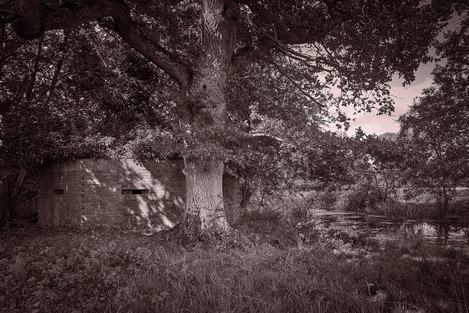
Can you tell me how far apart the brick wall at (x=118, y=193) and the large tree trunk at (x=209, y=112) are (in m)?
2.34

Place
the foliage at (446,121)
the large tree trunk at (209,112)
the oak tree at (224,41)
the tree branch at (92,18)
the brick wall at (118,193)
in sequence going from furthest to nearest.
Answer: the foliage at (446,121) → the brick wall at (118,193) → the large tree trunk at (209,112) → the oak tree at (224,41) → the tree branch at (92,18)

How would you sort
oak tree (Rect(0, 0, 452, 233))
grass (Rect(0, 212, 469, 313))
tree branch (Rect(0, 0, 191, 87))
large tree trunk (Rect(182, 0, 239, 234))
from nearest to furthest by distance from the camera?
grass (Rect(0, 212, 469, 313)), tree branch (Rect(0, 0, 191, 87)), oak tree (Rect(0, 0, 452, 233)), large tree trunk (Rect(182, 0, 239, 234))

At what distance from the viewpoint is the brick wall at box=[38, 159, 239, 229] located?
34.7 ft

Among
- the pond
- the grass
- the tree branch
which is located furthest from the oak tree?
the pond

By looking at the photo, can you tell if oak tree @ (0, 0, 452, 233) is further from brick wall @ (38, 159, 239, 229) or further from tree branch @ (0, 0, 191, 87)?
brick wall @ (38, 159, 239, 229)

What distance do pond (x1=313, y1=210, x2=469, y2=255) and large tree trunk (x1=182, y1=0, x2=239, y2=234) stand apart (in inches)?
256

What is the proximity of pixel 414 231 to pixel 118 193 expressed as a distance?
1299 centimetres

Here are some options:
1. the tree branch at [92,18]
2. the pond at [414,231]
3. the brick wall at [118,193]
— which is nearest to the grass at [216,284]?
the tree branch at [92,18]

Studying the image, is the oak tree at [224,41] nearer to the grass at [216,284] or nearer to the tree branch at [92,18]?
the tree branch at [92,18]

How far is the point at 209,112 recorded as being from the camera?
7574 millimetres

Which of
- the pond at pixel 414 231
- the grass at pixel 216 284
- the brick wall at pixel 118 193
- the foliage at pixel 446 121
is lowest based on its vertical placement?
the pond at pixel 414 231

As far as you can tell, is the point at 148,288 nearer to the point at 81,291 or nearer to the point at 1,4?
the point at 81,291

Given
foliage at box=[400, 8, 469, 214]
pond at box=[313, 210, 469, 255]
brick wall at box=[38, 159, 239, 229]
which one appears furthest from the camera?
foliage at box=[400, 8, 469, 214]

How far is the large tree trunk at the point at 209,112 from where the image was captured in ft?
25.1
